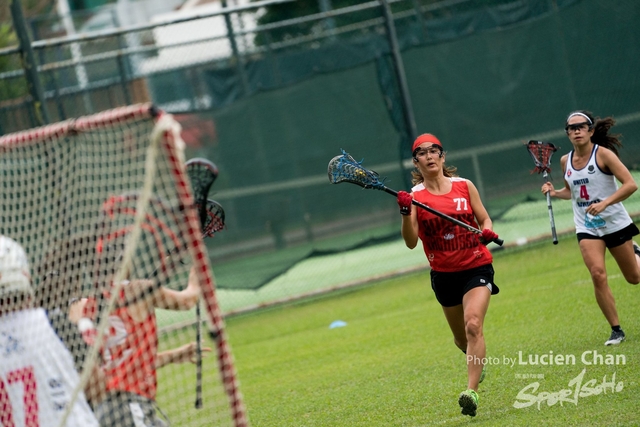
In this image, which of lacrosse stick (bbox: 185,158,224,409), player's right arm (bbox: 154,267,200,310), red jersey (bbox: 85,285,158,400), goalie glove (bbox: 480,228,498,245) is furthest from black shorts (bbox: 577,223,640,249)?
red jersey (bbox: 85,285,158,400)

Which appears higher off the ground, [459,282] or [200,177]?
[200,177]

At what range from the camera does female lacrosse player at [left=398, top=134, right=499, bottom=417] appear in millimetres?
6727

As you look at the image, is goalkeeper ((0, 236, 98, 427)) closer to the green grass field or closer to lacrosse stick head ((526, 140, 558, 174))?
the green grass field

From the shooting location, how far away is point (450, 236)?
691cm

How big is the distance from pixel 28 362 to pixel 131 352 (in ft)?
1.69

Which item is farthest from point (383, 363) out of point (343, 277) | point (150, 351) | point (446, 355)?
point (343, 277)

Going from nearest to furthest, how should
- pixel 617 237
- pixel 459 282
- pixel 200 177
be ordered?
pixel 200 177 < pixel 459 282 < pixel 617 237

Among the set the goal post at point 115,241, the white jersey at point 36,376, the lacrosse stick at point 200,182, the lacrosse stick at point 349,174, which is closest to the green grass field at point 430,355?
the lacrosse stick at point 349,174

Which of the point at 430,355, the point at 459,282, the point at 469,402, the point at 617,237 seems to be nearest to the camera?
the point at 469,402

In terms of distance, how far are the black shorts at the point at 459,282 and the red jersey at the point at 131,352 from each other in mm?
2778

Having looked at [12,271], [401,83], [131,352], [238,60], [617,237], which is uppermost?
[238,60]

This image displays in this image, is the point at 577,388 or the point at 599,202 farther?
the point at 599,202

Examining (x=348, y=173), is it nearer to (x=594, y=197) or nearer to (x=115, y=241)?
(x=594, y=197)

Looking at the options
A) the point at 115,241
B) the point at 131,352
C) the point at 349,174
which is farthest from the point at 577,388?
the point at 115,241
